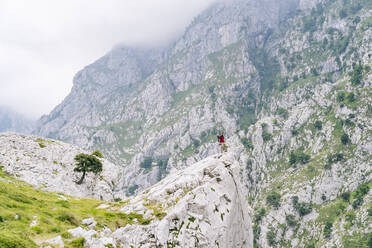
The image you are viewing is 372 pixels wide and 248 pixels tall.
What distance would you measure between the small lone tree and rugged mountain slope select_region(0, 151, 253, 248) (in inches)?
1049

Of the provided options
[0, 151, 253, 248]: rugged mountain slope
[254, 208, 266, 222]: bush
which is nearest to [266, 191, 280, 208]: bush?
[254, 208, 266, 222]: bush

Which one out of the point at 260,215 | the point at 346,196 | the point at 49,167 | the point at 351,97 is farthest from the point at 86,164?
the point at 351,97

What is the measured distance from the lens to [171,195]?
1262 inches

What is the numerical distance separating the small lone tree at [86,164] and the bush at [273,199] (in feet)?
466

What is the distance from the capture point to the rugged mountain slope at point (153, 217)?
20422mm

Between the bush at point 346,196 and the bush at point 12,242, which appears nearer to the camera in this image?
the bush at point 12,242

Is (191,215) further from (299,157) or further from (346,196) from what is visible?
(299,157)

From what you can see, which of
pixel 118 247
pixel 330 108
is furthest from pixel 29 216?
pixel 330 108

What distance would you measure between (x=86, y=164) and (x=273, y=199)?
147 m

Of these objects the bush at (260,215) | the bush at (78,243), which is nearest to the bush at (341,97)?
the bush at (260,215)

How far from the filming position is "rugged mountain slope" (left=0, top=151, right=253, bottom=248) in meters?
20.4

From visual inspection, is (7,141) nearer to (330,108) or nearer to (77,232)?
(77,232)

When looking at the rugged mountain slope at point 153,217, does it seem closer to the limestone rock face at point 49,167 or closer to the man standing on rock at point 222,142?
the man standing on rock at point 222,142

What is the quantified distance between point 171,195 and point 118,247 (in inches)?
415
